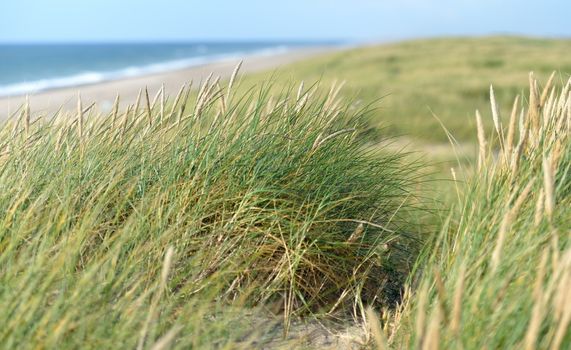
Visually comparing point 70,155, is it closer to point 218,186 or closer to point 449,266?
point 218,186

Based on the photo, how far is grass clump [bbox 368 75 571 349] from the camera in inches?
52.8

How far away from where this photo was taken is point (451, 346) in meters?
1.52

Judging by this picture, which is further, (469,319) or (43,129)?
(43,129)

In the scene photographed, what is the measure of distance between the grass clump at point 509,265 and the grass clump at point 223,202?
1.09ft

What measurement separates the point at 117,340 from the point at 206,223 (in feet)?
2.79

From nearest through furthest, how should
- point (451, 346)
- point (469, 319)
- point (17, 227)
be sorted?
1. point (451, 346)
2. point (469, 319)
3. point (17, 227)

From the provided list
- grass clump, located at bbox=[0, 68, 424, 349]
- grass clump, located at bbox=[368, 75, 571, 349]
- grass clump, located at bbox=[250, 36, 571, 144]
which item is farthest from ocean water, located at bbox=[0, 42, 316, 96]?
grass clump, located at bbox=[250, 36, 571, 144]

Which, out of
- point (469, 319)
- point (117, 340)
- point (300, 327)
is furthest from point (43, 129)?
point (469, 319)

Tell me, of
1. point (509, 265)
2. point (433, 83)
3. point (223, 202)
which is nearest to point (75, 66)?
point (433, 83)

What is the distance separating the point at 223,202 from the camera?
237 centimetres

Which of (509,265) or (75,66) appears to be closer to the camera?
(509,265)

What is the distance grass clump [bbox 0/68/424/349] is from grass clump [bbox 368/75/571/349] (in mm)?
331

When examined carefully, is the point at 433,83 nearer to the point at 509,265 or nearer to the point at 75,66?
the point at 509,265

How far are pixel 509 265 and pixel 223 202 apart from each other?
3.15 ft
